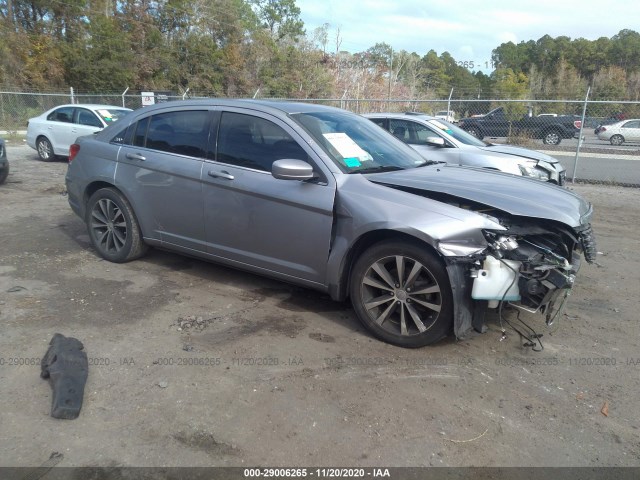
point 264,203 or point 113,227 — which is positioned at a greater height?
point 264,203

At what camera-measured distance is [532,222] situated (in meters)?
3.81

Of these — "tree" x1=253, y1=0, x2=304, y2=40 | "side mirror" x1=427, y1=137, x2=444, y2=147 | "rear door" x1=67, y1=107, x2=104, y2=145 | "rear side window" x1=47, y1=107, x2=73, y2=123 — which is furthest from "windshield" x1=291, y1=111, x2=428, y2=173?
"tree" x1=253, y1=0, x2=304, y2=40

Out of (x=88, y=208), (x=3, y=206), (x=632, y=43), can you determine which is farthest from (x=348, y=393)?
(x=632, y=43)

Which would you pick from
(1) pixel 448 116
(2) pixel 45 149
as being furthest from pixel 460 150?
(2) pixel 45 149

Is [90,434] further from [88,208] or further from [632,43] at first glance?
[632,43]

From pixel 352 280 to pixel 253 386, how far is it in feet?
3.72

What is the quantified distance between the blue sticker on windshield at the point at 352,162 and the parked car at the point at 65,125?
1058 centimetres

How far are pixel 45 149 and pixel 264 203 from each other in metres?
12.4

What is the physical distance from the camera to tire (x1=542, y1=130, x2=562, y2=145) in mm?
21547

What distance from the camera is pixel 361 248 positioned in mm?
3930

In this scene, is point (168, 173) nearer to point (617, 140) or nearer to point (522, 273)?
point (522, 273)

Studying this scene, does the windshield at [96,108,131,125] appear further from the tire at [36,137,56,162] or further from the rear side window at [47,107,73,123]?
the tire at [36,137,56,162]

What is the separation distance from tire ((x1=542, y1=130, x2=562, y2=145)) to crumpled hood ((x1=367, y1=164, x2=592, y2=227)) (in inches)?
752

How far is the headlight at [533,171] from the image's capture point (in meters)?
8.31
